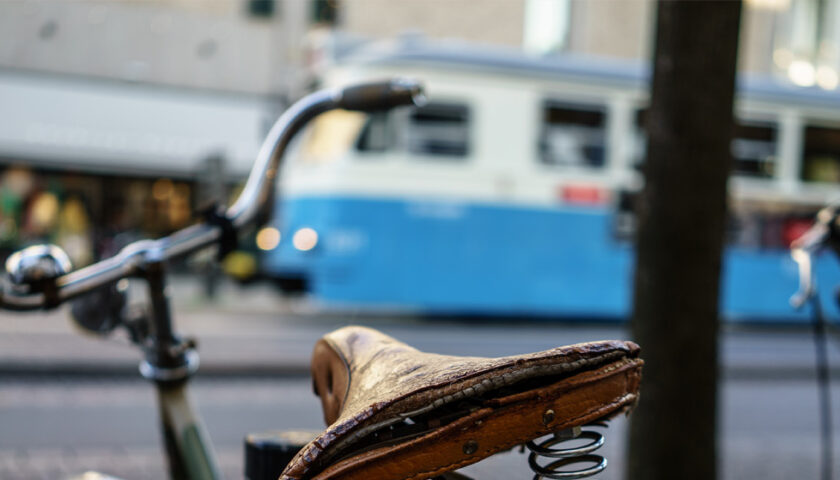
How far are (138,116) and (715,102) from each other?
1605 centimetres

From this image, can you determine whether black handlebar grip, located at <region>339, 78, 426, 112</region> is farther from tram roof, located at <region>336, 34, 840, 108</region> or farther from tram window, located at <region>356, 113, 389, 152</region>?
tram roof, located at <region>336, 34, 840, 108</region>

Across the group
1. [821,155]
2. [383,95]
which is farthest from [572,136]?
[383,95]

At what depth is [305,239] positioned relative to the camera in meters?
9.66

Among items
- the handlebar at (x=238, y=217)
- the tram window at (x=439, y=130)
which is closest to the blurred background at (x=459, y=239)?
the tram window at (x=439, y=130)

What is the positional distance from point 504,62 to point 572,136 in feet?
4.19

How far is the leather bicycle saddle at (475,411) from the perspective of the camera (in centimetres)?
85

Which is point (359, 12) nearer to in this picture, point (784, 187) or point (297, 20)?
point (297, 20)

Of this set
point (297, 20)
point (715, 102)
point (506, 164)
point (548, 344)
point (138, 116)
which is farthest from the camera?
point (297, 20)

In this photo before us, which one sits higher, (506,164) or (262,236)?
(506,164)

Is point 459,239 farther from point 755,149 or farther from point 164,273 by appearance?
point 164,273

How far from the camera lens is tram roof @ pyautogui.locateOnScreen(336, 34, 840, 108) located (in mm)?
9398

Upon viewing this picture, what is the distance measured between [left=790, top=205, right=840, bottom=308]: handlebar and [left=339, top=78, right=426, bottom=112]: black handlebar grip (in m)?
1.19

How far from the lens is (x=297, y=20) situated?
18.3 meters

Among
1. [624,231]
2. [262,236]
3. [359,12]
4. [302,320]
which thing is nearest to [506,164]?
[624,231]
